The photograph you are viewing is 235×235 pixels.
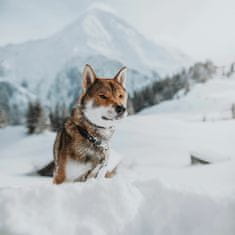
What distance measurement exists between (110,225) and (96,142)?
181 cm

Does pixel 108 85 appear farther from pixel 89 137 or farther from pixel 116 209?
pixel 116 209

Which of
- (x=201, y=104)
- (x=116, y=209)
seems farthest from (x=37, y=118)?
(x=201, y=104)

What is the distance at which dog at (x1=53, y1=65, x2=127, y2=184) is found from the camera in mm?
4457

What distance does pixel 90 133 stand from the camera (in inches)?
182

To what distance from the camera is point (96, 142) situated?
4.59 meters

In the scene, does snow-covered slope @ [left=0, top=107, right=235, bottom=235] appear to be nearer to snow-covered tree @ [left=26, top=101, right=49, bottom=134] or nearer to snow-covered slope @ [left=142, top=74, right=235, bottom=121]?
snow-covered tree @ [left=26, top=101, right=49, bottom=134]

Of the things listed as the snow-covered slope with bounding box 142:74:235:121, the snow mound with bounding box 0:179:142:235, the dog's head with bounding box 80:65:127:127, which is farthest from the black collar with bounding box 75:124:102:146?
the snow-covered slope with bounding box 142:74:235:121

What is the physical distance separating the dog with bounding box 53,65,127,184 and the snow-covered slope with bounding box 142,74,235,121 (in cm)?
6442

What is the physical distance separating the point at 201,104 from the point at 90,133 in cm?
8011

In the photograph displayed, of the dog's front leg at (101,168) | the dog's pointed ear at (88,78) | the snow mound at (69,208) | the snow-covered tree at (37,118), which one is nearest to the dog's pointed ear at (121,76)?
the dog's pointed ear at (88,78)

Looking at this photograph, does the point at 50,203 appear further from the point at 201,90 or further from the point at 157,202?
the point at 201,90

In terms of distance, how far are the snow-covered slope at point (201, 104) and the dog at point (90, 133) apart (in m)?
64.4

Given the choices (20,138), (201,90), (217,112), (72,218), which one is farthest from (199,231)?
(201,90)

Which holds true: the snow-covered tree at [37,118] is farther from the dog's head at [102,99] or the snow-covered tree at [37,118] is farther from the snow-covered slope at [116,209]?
the snow-covered slope at [116,209]
